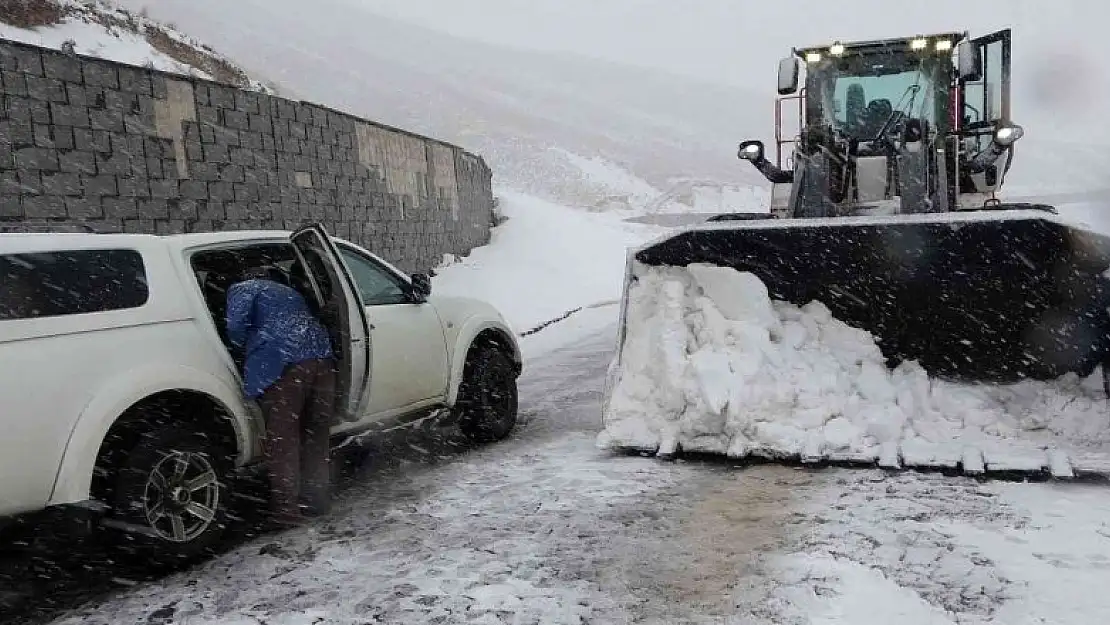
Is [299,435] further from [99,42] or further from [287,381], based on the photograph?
[99,42]

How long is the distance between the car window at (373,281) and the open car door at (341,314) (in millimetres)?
449

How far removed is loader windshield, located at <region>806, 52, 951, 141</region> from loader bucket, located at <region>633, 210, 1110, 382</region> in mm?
3236

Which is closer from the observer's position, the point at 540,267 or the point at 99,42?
the point at 99,42

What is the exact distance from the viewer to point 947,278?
5805 mm

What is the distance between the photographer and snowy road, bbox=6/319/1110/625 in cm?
348

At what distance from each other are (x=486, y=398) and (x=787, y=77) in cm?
462

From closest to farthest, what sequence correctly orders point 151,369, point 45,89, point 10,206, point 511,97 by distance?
1. point 151,369
2. point 10,206
3. point 45,89
4. point 511,97

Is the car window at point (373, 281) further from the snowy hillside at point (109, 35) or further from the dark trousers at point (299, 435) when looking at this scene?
the snowy hillside at point (109, 35)

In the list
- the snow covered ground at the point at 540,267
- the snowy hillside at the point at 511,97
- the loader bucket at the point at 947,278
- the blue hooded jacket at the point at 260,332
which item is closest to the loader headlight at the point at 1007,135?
the loader bucket at the point at 947,278

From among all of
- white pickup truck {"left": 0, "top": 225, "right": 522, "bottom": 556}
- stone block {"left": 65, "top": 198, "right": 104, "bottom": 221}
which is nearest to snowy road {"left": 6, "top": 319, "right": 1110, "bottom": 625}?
white pickup truck {"left": 0, "top": 225, "right": 522, "bottom": 556}

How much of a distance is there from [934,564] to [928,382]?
2277mm

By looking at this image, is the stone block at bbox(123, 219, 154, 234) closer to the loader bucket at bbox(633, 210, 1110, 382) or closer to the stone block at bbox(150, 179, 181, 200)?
the stone block at bbox(150, 179, 181, 200)

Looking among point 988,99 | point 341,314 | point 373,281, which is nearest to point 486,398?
point 373,281

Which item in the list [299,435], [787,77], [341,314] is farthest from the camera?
[787,77]
